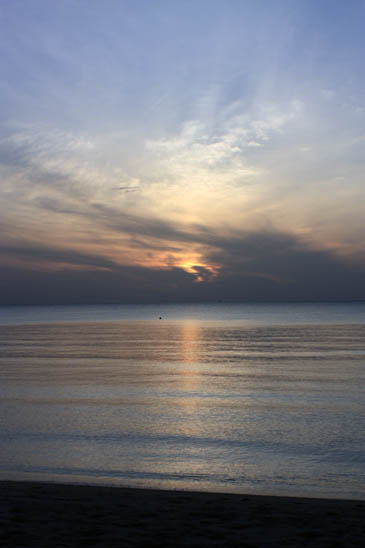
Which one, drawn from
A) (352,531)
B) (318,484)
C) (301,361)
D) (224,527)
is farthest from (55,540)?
(301,361)

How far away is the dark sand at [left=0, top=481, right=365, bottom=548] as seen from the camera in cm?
863

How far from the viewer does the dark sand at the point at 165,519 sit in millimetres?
8628

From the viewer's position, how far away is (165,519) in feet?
32.5

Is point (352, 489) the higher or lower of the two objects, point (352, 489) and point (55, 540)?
the lower

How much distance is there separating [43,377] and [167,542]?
27.0 m

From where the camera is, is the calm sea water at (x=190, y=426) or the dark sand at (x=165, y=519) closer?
the dark sand at (x=165, y=519)

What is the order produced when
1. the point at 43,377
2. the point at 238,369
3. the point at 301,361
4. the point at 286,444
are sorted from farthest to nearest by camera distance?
the point at 301,361, the point at 238,369, the point at 43,377, the point at 286,444

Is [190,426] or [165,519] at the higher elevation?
[165,519]

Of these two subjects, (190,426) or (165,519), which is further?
(190,426)

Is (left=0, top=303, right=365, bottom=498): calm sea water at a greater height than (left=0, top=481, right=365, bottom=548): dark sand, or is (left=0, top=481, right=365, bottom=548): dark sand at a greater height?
(left=0, top=481, right=365, bottom=548): dark sand

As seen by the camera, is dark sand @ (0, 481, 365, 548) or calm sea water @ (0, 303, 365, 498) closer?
dark sand @ (0, 481, 365, 548)

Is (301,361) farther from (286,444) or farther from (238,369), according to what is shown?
(286,444)

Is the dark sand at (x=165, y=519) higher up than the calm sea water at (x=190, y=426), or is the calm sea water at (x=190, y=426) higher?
the dark sand at (x=165, y=519)

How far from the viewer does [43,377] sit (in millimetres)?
33531
